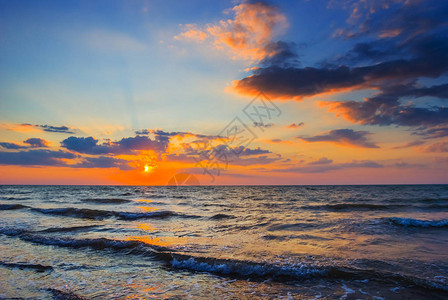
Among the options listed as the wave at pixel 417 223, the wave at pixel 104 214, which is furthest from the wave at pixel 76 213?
the wave at pixel 417 223

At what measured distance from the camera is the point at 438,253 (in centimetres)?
986

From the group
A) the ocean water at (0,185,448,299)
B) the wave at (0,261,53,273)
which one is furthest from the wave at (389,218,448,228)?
the wave at (0,261,53,273)

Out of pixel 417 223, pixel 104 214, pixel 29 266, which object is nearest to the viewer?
pixel 29 266

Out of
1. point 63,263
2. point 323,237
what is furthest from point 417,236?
point 63,263

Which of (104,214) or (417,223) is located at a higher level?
(417,223)

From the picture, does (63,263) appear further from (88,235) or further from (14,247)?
(88,235)

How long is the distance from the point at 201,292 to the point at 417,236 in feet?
41.8

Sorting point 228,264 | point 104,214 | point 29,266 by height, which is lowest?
point 104,214

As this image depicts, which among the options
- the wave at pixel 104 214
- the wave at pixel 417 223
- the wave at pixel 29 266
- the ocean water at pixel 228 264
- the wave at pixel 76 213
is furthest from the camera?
the wave at pixel 76 213

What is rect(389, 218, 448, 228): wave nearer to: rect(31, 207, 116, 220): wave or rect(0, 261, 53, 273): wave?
rect(0, 261, 53, 273): wave

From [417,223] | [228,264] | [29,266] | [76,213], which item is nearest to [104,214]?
[76,213]

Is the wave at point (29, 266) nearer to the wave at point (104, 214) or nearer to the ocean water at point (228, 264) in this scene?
the ocean water at point (228, 264)

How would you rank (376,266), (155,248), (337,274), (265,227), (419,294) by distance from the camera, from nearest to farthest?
(419,294), (337,274), (376,266), (155,248), (265,227)

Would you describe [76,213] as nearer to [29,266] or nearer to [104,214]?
[104,214]
